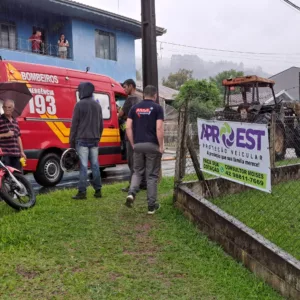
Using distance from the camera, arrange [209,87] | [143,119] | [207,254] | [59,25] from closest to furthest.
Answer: [207,254]
[143,119]
[59,25]
[209,87]

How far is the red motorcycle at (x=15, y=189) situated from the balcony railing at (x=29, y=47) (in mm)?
12296

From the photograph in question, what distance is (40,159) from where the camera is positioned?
840cm

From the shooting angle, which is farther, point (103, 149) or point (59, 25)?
point (59, 25)

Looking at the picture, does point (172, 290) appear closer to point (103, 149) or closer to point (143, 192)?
point (143, 192)

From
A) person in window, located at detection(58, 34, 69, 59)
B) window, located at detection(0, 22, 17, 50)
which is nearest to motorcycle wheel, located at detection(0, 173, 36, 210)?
window, located at detection(0, 22, 17, 50)

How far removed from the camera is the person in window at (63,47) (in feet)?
58.0

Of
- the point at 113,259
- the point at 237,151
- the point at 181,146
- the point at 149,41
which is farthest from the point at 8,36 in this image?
the point at 113,259

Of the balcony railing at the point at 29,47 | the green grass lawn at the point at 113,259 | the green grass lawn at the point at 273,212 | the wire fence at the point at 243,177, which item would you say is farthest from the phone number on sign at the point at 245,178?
the balcony railing at the point at 29,47

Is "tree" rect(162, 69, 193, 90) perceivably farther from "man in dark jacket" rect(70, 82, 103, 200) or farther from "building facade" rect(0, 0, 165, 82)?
"man in dark jacket" rect(70, 82, 103, 200)

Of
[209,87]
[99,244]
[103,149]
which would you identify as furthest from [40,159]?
[209,87]

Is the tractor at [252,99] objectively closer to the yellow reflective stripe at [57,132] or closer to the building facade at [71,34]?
the yellow reflective stripe at [57,132]

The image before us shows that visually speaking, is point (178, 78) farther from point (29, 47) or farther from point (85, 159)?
point (85, 159)

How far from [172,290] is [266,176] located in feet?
5.24

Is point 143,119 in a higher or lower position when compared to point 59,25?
lower
